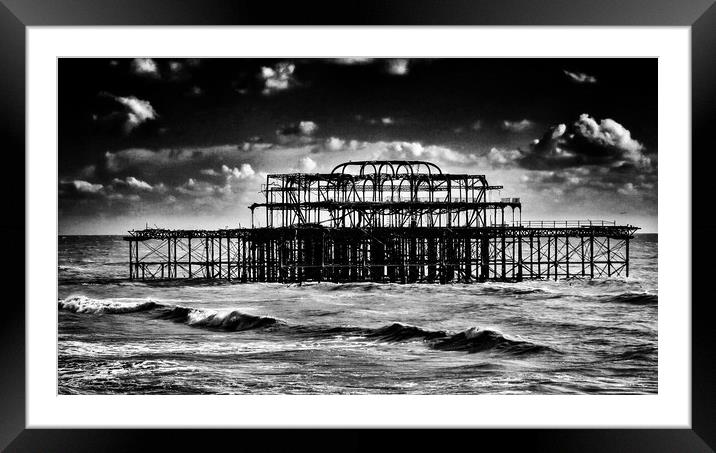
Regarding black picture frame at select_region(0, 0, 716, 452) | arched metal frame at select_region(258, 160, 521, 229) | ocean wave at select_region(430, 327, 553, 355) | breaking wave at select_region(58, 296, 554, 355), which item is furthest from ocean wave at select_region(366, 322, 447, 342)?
arched metal frame at select_region(258, 160, 521, 229)

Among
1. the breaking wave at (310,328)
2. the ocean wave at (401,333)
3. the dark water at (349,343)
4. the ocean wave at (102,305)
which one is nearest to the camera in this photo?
the dark water at (349,343)

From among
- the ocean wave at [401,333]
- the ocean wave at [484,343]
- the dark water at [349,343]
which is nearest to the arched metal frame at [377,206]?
the dark water at [349,343]

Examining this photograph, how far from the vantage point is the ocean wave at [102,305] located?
1248cm

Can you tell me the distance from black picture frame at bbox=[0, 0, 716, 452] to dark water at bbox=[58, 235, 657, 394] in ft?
4.63

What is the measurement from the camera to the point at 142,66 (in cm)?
1267

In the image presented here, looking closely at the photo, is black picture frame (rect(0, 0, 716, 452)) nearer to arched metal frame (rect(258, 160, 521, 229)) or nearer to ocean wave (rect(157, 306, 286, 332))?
ocean wave (rect(157, 306, 286, 332))
